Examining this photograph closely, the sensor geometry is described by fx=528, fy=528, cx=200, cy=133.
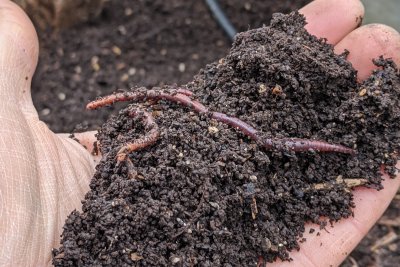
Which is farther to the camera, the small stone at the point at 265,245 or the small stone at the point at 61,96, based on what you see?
the small stone at the point at 61,96

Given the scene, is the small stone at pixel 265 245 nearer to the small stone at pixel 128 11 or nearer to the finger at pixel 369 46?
the finger at pixel 369 46

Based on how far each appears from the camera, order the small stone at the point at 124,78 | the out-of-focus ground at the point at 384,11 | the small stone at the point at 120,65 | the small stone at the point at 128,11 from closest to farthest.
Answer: the out-of-focus ground at the point at 384,11 < the small stone at the point at 124,78 < the small stone at the point at 120,65 < the small stone at the point at 128,11

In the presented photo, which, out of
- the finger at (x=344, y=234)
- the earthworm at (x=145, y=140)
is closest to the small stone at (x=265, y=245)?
the finger at (x=344, y=234)

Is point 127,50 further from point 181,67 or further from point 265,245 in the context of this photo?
point 265,245

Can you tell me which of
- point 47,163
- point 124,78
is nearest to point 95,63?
point 124,78

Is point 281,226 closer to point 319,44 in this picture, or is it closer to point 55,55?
point 319,44

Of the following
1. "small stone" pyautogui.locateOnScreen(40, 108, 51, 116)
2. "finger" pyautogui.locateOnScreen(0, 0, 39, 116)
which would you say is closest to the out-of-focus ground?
"finger" pyautogui.locateOnScreen(0, 0, 39, 116)

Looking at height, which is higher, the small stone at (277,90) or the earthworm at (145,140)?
the small stone at (277,90)
